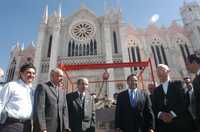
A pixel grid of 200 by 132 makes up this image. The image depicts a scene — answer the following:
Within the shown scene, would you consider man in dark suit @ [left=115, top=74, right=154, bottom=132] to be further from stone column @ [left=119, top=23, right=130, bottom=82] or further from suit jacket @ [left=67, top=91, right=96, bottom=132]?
stone column @ [left=119, top=23, right=130, bottom=82]

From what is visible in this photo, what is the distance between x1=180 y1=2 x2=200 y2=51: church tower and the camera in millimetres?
25081

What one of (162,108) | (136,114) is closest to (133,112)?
(136,114)

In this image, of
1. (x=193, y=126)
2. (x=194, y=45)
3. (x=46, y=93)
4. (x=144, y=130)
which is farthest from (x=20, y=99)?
(x=194, y=45)

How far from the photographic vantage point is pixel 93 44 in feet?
81.3

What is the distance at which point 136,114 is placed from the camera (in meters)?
4.09

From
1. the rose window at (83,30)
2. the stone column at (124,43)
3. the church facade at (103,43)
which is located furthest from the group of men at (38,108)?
the rose window at (83,30)

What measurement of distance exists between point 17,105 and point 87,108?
5.63 ft

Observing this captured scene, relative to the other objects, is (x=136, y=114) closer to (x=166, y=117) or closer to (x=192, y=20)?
(x=166, y=117)

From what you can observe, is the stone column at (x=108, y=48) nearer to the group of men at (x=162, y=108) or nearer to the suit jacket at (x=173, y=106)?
the group of men at (x=162, y=108)

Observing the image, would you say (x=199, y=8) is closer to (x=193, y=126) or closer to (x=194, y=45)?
(x=194, y=45)

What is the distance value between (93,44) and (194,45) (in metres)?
13.2

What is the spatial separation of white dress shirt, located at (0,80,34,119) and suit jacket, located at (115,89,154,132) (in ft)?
6.29

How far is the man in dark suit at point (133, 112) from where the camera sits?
4012 mm

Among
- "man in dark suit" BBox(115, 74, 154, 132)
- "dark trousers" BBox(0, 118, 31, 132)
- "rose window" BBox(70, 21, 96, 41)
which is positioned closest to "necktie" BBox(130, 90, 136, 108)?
"man in dark suit" BBox(115, 74, 154, 132)
